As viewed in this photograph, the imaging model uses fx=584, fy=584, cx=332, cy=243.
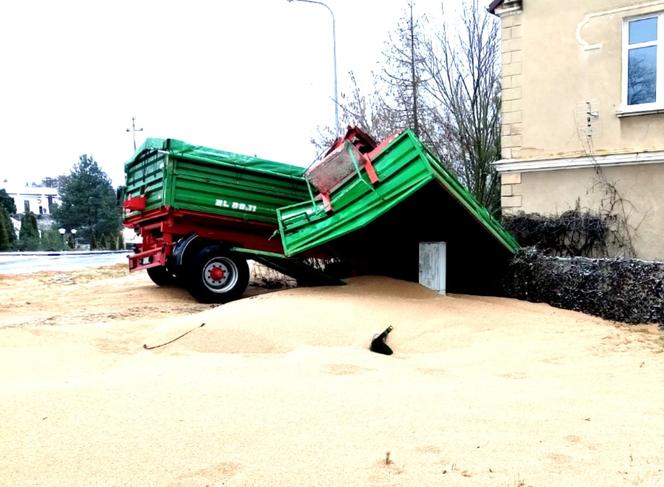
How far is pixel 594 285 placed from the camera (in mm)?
8094

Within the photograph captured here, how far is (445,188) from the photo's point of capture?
844cm

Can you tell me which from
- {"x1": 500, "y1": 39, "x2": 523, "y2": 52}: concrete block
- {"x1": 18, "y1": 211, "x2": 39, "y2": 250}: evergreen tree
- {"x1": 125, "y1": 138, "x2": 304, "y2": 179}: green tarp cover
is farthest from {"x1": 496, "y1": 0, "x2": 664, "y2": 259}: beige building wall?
{"x1": 18, "y1": 211, "x2": 39, "y2": 250}: evergreen tree

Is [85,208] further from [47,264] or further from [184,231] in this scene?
[184,231]

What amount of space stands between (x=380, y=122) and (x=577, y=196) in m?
8.18

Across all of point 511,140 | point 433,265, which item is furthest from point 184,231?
point 511,140

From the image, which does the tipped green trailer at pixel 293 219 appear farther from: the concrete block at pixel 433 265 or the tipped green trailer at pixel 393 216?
the concrete block at pixel 433 265

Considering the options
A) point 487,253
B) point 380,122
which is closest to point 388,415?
point 487,253

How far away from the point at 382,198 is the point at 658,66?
248 inches

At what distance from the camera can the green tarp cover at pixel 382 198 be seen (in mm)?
8250

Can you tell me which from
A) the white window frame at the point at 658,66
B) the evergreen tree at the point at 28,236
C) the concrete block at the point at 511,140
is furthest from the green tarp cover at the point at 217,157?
the evergreen tree at the point at 28,236

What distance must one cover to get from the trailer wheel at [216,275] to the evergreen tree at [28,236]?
44.5 meters

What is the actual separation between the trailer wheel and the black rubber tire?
2.40 meters

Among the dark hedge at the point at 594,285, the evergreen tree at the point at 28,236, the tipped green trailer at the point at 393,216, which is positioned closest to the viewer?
the dark hedge at the point at 594,285

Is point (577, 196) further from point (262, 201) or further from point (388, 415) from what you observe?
point (388, 415)
